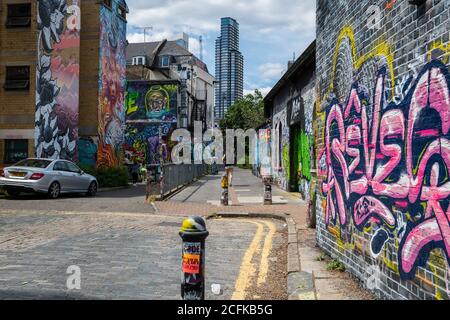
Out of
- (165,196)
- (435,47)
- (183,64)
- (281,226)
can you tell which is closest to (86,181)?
(165,196)

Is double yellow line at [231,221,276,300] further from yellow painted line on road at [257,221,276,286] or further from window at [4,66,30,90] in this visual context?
window at [4,66,30,90]

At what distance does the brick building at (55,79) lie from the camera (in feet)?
68.1

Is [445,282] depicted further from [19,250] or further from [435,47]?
[19,250]

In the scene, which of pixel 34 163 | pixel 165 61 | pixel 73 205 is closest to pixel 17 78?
pixel 34 163

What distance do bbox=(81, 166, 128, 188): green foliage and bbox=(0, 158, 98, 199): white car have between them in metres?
4.67

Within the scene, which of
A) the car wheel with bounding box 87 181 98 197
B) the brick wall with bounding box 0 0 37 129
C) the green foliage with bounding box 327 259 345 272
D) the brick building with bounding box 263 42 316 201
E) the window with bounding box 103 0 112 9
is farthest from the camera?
the window with bounding box 103 0 112 9

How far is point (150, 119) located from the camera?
41656 mm

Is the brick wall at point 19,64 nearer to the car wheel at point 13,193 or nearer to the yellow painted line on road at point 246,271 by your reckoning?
the car wheel at point 13,193

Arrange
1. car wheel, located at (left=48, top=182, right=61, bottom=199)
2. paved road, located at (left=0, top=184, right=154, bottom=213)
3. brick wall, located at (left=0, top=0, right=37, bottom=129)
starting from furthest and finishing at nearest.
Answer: brick wall, located at (left=0, top=0, right=37, bottom=129)
car wheel, located at (left=48, top=182, right=61, bottom=199)
paved road, located at (left=0, top=184, right=154, bottom=213)

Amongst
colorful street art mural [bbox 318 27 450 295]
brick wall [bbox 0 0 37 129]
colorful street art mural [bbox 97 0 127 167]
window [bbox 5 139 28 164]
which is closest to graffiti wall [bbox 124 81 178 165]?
colorful street art mural [bbox 97 0 127 167]

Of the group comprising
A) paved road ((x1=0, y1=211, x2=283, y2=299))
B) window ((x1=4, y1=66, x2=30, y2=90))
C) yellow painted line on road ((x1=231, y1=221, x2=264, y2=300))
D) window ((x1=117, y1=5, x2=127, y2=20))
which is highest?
window ((x1=117, y1=5, x2=127, y2=20))

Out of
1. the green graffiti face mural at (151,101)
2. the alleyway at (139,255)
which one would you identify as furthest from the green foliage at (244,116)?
the alleyway at (139,255)

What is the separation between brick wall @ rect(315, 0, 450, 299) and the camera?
3.57 meters

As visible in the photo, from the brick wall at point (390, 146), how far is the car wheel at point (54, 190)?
38.9ft
